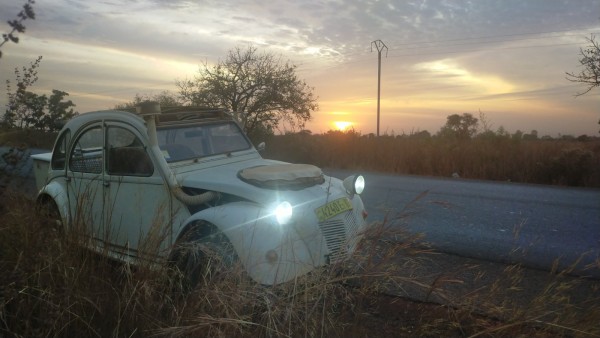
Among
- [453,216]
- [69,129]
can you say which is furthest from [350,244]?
[453,216]

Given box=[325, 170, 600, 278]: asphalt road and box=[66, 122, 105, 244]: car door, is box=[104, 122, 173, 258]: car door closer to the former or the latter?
box=[66, 122, 105, 244]: car door

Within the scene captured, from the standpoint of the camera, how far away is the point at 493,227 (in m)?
7.39

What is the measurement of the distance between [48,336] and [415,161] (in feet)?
53.7

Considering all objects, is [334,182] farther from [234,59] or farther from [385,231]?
[234,59]

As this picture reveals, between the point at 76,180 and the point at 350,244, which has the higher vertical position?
the point at 76,180

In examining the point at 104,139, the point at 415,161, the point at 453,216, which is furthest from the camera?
the point at 415,161

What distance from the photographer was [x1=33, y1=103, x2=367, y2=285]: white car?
3.89 metres

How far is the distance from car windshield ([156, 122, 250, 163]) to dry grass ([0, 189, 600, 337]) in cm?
134

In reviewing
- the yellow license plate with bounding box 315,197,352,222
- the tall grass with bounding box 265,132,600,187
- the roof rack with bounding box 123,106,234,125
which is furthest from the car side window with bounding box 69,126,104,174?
the tall grass with bounding box 265,132,600,187

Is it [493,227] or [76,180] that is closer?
[76,180]

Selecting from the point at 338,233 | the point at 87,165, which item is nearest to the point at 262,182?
the point at 338,233

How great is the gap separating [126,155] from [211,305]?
2.39 metres

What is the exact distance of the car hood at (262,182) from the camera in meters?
4.18

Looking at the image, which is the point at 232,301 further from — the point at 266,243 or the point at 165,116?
the point at 165,116
